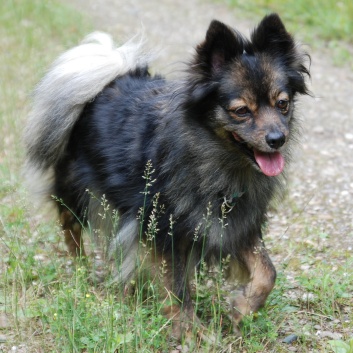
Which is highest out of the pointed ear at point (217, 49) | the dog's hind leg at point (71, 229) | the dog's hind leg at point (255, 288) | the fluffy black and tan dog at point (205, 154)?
the pointed ear at point (217, 49)

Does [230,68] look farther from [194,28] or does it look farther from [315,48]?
[194,28]

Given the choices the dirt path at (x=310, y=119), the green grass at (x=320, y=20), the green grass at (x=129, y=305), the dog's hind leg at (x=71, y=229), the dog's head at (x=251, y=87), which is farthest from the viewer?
the green grass at (x=320, y=20)

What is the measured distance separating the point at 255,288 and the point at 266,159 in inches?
29.4

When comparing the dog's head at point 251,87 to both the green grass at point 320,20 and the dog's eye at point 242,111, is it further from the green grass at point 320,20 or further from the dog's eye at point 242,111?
Result: the green grass at point 320,20

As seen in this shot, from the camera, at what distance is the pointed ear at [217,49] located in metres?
3.79

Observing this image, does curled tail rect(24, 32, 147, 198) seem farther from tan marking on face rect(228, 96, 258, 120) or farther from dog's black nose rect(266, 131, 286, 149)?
dog's black nose rect(266, 131, 286, 149)

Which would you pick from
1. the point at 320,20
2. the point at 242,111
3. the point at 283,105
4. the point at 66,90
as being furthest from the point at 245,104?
the point at 320,20

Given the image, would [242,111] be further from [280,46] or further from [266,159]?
[280,46]

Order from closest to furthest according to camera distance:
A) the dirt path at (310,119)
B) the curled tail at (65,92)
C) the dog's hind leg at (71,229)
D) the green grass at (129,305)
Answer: the green grass at (129,305) < the curled tail at (65,92) < the dog's hind leg at (71,229) < the dirt path at (310,119)

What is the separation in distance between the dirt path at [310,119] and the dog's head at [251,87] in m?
0.38

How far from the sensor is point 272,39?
3938mm

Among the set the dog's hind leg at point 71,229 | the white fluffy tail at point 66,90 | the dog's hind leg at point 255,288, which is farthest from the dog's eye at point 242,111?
the dog's hind leg at point 71,229

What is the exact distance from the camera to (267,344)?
12.4 ft

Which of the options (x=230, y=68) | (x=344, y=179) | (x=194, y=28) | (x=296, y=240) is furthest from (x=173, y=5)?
(x=230, y=68)
